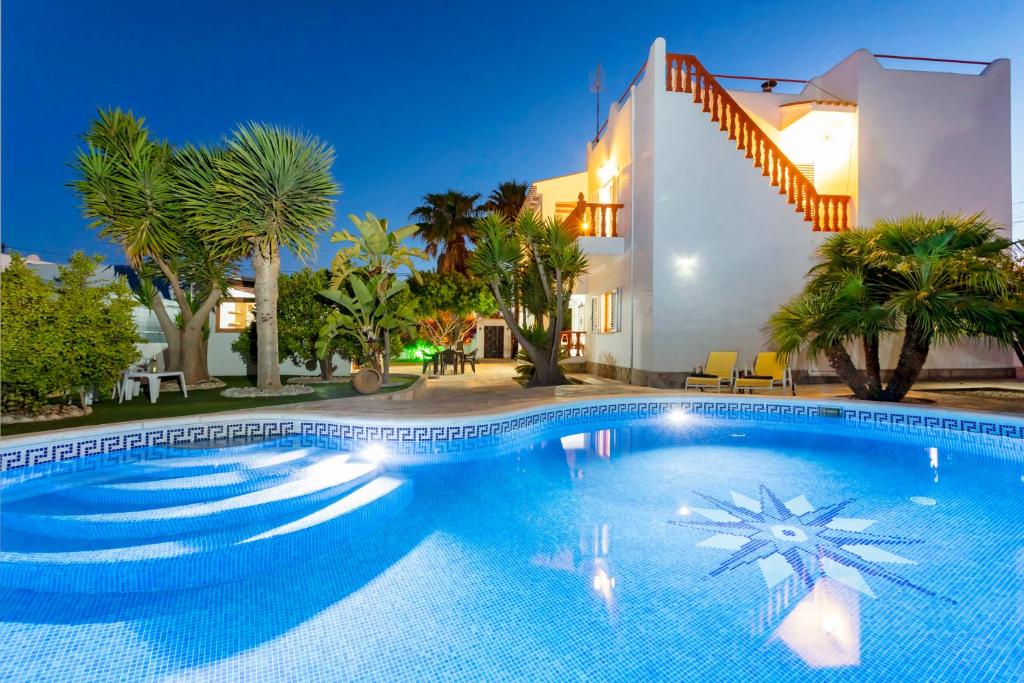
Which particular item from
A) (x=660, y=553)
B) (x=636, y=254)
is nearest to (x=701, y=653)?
(x=660, y=553)

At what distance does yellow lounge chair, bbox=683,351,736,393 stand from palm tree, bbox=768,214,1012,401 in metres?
1.63

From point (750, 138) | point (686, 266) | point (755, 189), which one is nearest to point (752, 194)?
point (755, 189)

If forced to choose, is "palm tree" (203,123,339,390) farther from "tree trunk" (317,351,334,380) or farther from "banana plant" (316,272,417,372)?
"tree trunk" (317,351,334,380)

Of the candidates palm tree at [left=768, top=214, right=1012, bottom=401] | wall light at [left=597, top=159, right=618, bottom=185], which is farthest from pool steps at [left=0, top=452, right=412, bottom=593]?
wall light at [left=597, top=159, right=618, bottom=185]

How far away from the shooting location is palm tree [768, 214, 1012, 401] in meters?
7.19

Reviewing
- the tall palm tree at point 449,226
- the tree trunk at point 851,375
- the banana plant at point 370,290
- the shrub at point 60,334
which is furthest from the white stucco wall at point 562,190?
the shrub at point 60,334

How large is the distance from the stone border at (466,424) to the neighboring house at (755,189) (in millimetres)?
2619

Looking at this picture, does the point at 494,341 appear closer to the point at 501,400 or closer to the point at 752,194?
the point at 752,194

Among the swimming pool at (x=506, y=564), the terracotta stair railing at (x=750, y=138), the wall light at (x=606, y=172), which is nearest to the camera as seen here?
the swimming pool at (x=506, y=564)

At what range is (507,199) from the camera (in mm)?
25000

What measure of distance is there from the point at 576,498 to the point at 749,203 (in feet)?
30.7

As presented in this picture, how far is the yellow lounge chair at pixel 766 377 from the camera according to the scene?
31.7 feet

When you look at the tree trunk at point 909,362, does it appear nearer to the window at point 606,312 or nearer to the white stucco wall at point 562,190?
the window at point 606,312

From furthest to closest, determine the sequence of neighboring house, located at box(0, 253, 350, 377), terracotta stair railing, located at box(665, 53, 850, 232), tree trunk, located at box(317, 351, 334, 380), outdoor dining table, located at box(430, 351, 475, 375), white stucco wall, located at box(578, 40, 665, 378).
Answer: outdoor dining table, located at box(430, 351, 475, 375) < neighboring house, located at box(0, 253, 350, 377) < tree trunk, located at box(317, 351, 334, 380) < white stucco wall, located at box(578, 40, 665, 378) < terracotta stair railing, located at box(665, 53, 850, 232)
